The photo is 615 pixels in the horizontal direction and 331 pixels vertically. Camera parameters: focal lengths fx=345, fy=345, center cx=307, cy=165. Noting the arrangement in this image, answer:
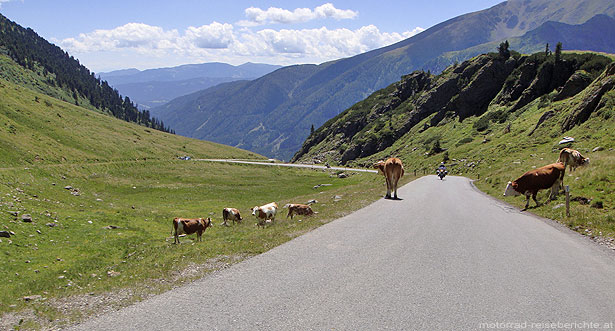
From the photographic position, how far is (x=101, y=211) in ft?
105

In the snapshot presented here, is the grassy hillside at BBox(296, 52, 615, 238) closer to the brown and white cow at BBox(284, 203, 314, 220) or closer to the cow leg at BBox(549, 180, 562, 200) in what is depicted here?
the cow leg at BBox(549, 180, 562, 200)

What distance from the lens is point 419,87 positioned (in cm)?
17375

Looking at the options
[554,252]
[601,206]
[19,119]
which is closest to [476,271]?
[554,252]

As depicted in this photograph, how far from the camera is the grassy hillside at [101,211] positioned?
32.4 ft

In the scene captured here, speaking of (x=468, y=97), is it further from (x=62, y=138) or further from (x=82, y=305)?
(x=82, y=305)

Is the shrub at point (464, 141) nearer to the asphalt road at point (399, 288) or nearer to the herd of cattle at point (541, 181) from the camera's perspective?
the herd of cattle at point (541, 181)

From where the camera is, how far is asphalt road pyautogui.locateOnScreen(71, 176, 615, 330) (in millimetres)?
7066

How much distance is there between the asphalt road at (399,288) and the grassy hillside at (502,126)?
21.5ft

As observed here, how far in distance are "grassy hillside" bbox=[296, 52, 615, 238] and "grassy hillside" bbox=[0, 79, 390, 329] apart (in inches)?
566

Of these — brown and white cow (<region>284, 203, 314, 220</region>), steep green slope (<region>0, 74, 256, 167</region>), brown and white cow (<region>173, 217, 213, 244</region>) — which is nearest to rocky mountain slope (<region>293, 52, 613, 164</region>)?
brown and white cow (<region>284, 203, 314, 220</region>)

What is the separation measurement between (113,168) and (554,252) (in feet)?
236

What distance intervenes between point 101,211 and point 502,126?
9656 cm

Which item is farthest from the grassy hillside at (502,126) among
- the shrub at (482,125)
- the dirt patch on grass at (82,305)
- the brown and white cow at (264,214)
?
the brown and white cow at (264,214)

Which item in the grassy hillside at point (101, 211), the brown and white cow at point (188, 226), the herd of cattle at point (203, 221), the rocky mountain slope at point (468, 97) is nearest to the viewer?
the grassy hillside at point (101, 211)
